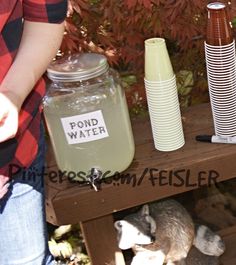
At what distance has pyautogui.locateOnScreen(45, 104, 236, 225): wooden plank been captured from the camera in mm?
1383

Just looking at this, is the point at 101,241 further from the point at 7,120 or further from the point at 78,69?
the point at 7,120

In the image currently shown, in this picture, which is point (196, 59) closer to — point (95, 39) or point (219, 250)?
point (95, 39)

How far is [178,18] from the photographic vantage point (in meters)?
1.66

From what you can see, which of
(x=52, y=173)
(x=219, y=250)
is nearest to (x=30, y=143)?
(x=52, y=173)

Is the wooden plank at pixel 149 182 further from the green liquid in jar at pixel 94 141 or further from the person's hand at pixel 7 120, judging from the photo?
the person's hand at pixel 7 120

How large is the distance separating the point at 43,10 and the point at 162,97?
1.53 ft

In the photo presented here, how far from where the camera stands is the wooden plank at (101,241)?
1.48 metres

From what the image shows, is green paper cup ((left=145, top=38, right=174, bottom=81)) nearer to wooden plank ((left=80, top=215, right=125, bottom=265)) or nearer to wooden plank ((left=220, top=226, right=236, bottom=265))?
wooden plank ((left=80, top=215, right=125, bottom=265))

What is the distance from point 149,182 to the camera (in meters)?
1.41

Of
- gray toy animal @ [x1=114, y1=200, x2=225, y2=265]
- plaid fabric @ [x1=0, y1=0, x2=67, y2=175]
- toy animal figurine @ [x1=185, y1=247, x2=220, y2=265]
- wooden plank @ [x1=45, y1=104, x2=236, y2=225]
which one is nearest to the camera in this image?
plaid fabric @ [x1=0, y1=0, x2=67, y2=175]

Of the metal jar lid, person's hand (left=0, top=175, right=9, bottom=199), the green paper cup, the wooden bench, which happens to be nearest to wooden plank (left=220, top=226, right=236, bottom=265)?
the wooden bench

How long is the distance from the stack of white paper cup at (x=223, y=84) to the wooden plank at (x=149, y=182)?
0.06 meters

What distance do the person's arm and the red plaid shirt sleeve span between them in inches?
0.4

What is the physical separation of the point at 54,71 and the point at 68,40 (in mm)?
323
